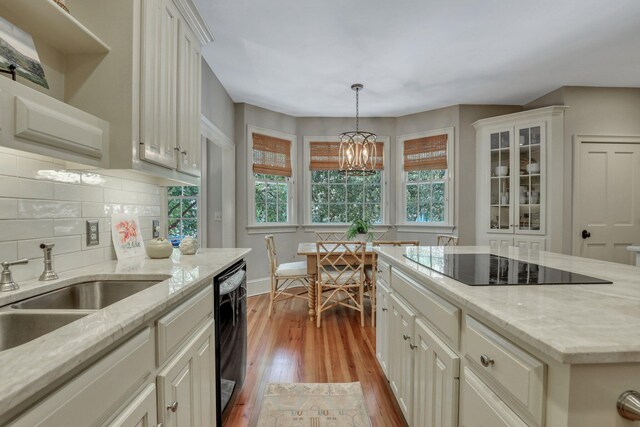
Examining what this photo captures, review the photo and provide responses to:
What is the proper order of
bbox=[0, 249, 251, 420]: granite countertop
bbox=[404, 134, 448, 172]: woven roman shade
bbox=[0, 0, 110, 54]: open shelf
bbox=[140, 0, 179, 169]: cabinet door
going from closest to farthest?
1. bbox=[0, 249, 251, 420]: granite countertop
2. bbox=[0, 0, 110, 54]: open shelf
3. bbox=[140, 0, 179, 169]: cabinet door
4. bbox=[404, 134, 448, 172]: woven roman shade

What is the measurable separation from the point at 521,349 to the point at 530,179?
389cm

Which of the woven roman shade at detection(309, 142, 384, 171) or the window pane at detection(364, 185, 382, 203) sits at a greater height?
the woven roman shade at detection(309, 142, 384, 171)

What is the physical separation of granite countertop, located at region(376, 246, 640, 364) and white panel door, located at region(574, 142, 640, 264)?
3.02 metres

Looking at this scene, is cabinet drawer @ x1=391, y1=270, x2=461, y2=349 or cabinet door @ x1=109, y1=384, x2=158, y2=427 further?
cabinet drawer @ x1=391, y1=270, x2=461, y2=349

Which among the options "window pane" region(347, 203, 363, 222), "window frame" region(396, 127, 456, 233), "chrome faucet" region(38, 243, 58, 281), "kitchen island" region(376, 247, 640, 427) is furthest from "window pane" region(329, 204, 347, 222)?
"chrome faucet" region(38, 243, 58, 281)

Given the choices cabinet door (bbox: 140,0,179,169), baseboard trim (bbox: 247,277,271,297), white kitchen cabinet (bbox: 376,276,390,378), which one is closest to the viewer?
cabinet door (bbox: 140,0,179,169)

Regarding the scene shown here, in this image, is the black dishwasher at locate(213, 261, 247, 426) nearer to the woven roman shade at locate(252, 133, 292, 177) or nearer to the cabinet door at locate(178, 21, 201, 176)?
the cabinet door at locate(178, 21, 201, 176)

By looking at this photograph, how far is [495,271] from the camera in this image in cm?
134

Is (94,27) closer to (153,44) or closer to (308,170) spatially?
(153,44)

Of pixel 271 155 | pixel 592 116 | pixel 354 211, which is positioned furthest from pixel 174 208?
pixel 592 116

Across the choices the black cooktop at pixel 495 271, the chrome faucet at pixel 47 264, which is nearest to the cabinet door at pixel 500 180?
the black cooktop at pixel 495 271

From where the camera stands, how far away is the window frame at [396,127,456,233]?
4496 millimetres

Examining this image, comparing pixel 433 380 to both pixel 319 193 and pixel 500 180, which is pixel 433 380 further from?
pixel 319 193

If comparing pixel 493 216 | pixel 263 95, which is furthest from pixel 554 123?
pixel 263 95
